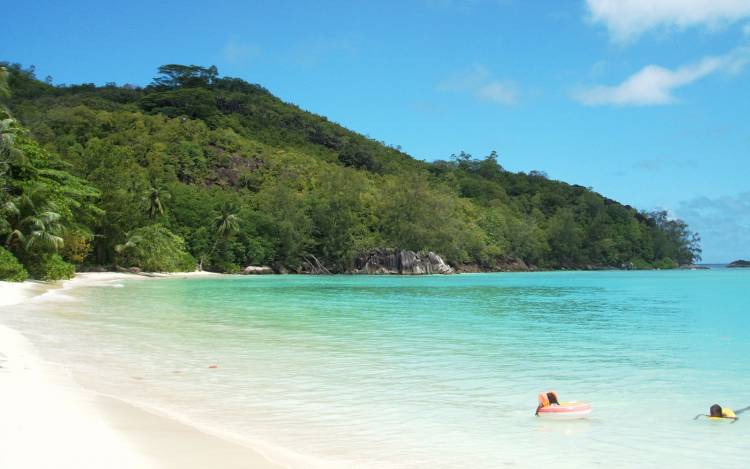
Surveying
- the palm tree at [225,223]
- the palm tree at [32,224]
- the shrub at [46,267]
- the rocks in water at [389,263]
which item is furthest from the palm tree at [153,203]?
the rocks in water at [389,263]

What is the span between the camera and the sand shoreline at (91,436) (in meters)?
4.66

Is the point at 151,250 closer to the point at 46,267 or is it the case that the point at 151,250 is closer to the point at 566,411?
the point at 46,267

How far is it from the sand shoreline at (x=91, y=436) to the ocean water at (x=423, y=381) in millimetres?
380

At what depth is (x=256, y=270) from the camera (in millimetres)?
70250

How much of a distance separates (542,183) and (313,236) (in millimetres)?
80959

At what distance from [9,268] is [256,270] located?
43.6m

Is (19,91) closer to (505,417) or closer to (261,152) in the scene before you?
(261,152)

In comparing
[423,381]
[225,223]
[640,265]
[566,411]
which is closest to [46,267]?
[423,381]

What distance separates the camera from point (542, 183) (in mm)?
143625

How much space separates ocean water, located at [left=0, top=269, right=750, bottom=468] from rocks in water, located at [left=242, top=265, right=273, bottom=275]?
51295mm

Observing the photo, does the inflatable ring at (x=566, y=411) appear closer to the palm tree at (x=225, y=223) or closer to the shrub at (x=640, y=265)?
the palm tree at (x=225, y=223)

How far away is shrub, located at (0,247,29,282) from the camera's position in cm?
2651

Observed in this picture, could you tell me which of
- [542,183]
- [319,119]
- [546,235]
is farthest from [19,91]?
[542,183]

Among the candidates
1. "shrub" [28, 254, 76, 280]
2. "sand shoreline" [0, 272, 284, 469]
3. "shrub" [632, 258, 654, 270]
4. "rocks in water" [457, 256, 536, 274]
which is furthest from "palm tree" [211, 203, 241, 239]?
"shrub" [632, 258, 654, 270]
